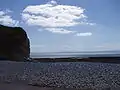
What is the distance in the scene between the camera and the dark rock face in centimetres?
70

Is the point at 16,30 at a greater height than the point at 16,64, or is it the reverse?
the point at 16,30

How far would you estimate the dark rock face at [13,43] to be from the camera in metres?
0.70

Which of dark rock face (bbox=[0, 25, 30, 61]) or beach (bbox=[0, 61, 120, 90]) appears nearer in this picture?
beach (bbox=[0, 61, 120, 90])

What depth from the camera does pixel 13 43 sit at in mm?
713

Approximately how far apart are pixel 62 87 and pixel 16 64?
139 millimetres

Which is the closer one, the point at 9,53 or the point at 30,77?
the point at 30,77

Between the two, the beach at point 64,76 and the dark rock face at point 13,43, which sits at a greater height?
the dark rock face at point 13,43

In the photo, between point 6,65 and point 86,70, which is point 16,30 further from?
point 86,70

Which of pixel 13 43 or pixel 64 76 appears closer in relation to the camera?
pixel 64 76

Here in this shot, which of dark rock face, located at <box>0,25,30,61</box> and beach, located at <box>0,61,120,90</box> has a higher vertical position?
→ dark rock face, located at <box>0,25,30,61</box>

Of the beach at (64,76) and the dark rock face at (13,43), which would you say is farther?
the dark rock face at (13,43)

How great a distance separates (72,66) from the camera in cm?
41

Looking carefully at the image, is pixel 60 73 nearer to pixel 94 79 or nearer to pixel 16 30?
pixel 94 79

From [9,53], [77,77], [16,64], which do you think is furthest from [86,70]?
[9,53]
